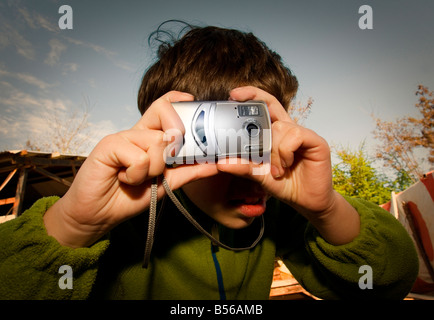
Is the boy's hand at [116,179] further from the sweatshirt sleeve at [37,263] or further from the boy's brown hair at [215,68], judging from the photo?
the boy's brown hair at [215,68]

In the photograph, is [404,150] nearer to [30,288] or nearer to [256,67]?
[256,67]

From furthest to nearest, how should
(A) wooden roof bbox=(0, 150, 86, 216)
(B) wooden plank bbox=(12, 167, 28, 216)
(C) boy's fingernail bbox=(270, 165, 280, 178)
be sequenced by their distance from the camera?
(B) wooden plank bbox=(12, 167, 28, 216)
(A) wooden roof bbox=(0, 150, 86, 216)
(C) boy's fingernail bbox=(270, 165, 280, 178)

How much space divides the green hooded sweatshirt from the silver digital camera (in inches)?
13.0

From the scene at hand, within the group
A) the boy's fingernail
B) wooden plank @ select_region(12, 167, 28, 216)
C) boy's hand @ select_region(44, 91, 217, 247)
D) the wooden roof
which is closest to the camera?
boy's hand @ select_region(44, 91, 217, 247)

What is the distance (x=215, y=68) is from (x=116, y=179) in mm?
884

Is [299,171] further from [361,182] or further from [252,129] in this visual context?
[361,182]

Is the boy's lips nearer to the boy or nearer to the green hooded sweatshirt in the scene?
the boy

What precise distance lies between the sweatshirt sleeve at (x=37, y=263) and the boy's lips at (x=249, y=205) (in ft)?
2.17

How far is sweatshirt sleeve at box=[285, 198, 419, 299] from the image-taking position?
1.06 meters

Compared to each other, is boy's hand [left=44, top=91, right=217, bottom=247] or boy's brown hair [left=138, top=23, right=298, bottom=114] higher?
boy's brown hair [left=138, top=23, right=298, bottom=114]

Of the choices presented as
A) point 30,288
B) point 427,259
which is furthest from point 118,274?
point 427,259

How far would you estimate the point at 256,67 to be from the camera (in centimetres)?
137

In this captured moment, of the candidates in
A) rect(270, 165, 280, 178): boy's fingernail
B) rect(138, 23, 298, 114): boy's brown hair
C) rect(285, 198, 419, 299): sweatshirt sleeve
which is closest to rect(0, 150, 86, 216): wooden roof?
rect(138, 23, 298, 114): boy's brown hair
